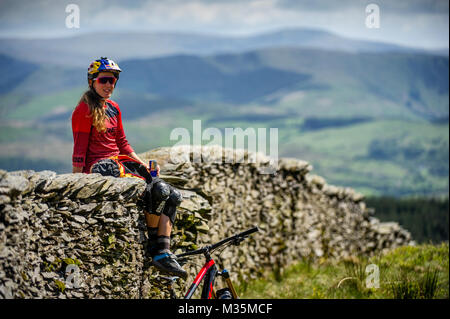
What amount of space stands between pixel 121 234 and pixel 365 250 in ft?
44.2

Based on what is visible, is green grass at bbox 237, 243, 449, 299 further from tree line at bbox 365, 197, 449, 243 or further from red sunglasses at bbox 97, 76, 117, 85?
tree line at bbox 365, 197, 449, 243

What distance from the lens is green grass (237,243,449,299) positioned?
969cm

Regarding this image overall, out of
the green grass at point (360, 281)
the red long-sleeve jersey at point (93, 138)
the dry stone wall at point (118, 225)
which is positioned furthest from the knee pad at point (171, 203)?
the green grass at point (360, 281)

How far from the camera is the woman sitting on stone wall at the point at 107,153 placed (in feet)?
19.5

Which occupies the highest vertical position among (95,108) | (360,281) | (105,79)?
(105,79)

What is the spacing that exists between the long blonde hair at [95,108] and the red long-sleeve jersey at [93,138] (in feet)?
0.14

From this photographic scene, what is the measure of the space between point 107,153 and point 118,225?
0.86 metres

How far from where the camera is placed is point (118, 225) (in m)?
5.94

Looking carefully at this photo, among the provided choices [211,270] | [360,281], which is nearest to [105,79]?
[211,270]

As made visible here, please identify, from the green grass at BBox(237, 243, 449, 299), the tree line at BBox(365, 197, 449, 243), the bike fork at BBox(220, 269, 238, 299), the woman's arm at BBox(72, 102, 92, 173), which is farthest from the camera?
the tree line at BBox(365, 197, 449, 243)

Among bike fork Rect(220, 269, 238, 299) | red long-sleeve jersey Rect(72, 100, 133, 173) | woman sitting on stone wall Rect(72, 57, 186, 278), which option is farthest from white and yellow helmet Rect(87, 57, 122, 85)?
bike fork Rect(220, 269, 238, 299)

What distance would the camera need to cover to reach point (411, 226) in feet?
255

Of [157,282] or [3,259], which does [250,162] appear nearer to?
[157,282]

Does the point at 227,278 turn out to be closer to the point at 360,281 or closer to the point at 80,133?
the point at 80,133
